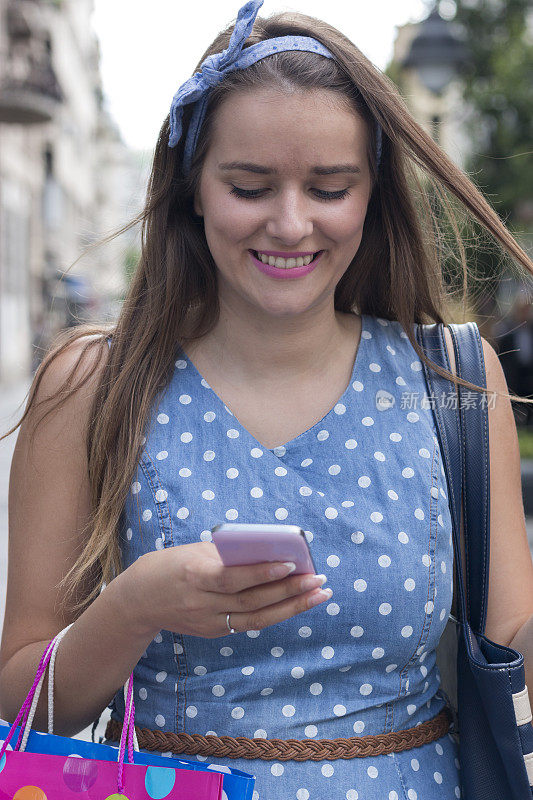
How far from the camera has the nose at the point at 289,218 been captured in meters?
1.63

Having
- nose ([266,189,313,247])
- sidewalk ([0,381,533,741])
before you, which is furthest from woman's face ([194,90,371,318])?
sidewalk ([0,381,533,741])

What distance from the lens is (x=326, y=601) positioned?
1563 mm

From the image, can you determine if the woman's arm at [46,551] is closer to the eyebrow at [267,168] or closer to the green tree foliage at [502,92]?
the eyebrow at [267,168]

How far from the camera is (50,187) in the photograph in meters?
31.1

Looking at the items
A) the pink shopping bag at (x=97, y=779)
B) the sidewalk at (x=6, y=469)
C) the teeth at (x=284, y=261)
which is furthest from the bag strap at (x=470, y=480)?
the sidewalk at (x=6, y=469)

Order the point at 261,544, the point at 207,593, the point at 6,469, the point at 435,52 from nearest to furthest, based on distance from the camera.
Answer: the point at 261,544 → the point at 207,593 → the point at 435,52 → the point at 6,469

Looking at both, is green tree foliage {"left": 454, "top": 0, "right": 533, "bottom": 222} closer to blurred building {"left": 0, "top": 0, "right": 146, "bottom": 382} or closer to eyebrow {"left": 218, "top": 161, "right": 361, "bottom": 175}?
blurred building {"left": 0, "top": 0, "right": 146, "bottom": 382}

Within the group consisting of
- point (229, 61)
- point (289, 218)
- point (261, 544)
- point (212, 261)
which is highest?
point (229, 61)

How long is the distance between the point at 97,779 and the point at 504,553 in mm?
784

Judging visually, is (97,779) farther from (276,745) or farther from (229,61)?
(229,61)

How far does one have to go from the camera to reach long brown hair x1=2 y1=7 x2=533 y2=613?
1.67m

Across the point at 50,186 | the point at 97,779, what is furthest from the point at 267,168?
the point at 50,186

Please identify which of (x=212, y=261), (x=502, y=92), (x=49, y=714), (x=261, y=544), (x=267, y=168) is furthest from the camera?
(x=502, y=92)

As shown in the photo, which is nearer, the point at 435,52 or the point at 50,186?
the point at 435,52
